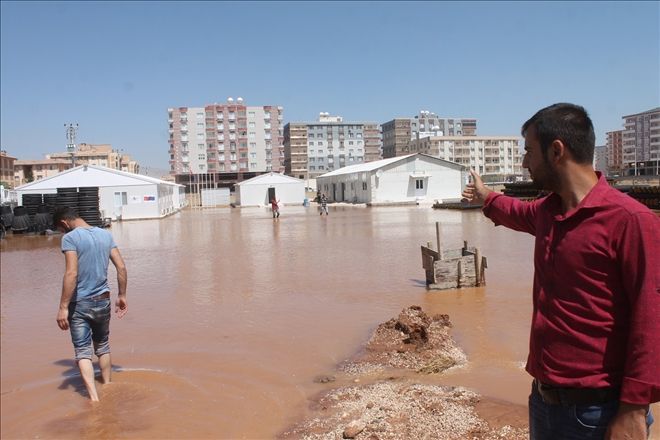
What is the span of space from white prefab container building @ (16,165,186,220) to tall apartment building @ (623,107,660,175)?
78.7 m

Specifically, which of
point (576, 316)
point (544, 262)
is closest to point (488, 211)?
point (544, 262)

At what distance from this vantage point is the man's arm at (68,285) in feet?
17.7

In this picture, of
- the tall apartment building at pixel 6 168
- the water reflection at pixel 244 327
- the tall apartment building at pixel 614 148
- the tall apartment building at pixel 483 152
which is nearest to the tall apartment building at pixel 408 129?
the tall apartment building at pixel 483 152

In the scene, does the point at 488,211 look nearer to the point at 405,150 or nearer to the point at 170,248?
the point at 170,248

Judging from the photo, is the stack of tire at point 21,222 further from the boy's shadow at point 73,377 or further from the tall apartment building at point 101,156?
the tall apartment building at point 101,156

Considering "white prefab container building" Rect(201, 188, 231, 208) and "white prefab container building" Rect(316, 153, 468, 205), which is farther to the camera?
"white prefab container building" Rect(201, 188, 231, 208)

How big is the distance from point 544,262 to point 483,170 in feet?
469

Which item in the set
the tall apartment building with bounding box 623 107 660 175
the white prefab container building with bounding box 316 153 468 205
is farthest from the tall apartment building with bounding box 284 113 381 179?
the white prefab container building with bounding box 316 153 468 205

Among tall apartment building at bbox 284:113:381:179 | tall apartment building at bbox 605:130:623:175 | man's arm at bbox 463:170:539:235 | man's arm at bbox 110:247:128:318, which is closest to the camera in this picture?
man's arm at bbox 463:170:539:235

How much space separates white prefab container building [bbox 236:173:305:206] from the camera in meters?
59.2

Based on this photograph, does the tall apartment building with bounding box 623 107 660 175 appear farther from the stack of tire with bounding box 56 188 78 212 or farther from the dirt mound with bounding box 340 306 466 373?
the dirt mound with bounding box 340 306 466 373

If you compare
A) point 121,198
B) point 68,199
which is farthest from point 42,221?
point 121,198

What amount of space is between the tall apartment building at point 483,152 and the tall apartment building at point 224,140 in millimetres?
41747

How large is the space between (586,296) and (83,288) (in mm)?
4799
